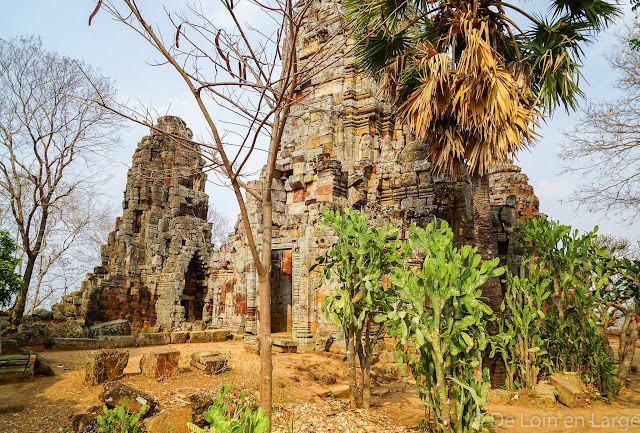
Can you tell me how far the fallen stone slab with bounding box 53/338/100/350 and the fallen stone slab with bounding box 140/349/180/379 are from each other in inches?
173

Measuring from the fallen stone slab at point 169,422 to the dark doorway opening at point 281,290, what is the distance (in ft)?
25.2

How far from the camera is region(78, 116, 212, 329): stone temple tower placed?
1886cm

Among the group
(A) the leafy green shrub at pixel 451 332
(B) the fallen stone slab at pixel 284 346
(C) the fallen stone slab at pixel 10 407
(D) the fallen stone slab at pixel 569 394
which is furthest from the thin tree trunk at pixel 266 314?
(B) the fallen stone slab at pixel 284 346

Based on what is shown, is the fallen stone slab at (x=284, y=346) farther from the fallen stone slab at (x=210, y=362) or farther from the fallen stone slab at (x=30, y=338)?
the fallen stone slab at (x=30, y=338)

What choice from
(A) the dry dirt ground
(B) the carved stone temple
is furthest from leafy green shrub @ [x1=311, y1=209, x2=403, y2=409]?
(B) the carved stone temple

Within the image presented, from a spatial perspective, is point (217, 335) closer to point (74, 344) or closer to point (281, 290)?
point (281, 290)

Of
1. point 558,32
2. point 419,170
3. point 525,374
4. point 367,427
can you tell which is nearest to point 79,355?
point 367,427

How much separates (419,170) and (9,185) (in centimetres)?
1333

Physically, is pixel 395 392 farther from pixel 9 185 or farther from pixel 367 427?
pixel 9 185

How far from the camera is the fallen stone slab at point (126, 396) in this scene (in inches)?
185

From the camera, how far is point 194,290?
67.1ft

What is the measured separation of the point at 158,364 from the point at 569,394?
6523mm

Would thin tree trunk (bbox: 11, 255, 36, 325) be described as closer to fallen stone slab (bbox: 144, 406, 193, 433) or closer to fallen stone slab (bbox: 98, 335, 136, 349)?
fallen stone slab (bbox: 98, 335, 136, 349)

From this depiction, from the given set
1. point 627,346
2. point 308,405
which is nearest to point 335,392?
point 308,405
